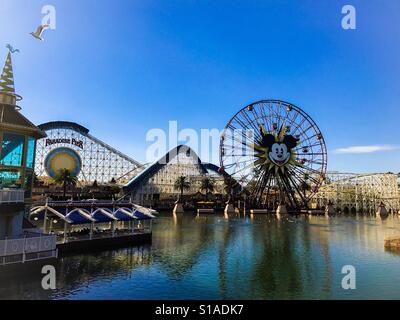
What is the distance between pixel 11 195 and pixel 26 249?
3.67 metres

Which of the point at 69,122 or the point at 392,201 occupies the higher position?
the point at 69,122

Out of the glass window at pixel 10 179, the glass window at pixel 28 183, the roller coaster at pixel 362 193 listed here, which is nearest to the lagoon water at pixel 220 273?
the glass window at pixel 28 183

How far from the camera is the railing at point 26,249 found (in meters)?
20.1

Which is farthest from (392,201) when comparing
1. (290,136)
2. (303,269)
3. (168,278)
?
(168,278)

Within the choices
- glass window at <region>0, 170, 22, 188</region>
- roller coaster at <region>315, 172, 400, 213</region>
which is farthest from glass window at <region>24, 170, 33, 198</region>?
roller coaster at <region>315, 172, 400, 213</region>

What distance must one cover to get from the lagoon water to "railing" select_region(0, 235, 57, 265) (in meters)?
1.15

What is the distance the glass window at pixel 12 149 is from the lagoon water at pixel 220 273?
7902mm

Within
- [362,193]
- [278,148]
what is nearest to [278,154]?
[278,148]

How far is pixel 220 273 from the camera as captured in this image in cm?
2495

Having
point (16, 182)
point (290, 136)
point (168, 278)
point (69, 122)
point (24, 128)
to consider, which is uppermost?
point (69, 122)
